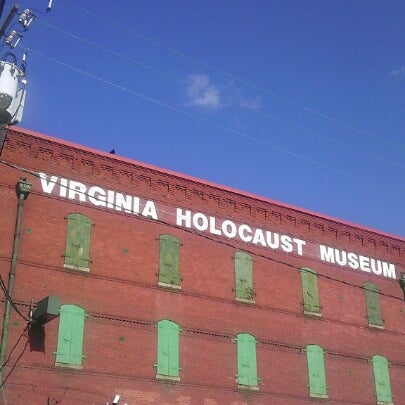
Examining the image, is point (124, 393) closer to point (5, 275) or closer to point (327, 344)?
point (5, 275)

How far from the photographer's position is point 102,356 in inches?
884

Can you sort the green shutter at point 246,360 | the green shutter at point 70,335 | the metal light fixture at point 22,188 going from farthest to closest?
1. the green shutter at point 246,360
2. the metal light fixture at point 22,188
3. the green shutter at point 70,335

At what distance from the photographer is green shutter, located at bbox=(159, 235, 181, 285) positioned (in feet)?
81.5

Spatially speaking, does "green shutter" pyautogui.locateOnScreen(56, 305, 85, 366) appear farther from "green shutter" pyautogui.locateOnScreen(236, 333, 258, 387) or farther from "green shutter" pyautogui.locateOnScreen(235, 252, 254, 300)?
"green shutter" pyautogui.locateOnScreen(235, 252, 254, 300)

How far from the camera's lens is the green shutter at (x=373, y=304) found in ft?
96.5

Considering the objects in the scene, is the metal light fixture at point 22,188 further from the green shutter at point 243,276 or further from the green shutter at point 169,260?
the green shutter at point 243,276

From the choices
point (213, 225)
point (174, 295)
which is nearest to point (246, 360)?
point (174, 295)

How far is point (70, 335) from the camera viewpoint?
72.3 feet

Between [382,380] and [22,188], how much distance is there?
16307 millimetres

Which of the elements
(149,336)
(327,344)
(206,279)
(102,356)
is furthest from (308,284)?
(102,356)

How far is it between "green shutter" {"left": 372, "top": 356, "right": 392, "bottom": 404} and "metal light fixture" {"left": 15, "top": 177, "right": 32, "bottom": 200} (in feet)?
51.0

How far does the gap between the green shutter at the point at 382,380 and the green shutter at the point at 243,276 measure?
21.2ft

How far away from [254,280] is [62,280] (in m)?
7.73

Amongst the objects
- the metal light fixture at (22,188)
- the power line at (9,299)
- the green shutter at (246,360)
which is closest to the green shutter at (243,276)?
the green shutter at (246,360)
